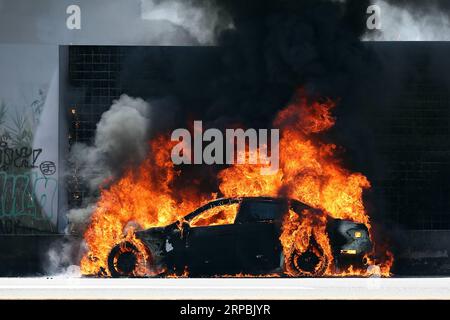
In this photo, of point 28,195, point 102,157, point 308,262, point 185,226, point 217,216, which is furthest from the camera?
point 28,195

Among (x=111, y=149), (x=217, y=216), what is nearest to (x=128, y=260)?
Result: (x=217, y=216)

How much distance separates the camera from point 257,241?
1656 centimetres

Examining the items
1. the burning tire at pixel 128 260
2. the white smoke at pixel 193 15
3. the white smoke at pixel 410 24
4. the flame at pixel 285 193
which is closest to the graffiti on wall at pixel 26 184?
the flame at pixel 285 193

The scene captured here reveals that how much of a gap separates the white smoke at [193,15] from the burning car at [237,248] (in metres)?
4.56

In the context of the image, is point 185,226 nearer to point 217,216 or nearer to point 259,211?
point 217,216

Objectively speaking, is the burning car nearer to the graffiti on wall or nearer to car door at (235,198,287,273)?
car door at (235,198,287,273)

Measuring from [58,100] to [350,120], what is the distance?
5.79 m

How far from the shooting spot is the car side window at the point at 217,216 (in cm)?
1675

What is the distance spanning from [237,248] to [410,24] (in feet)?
21.7

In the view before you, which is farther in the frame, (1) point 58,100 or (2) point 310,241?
(1) point 58,100

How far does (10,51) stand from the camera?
20.4 m

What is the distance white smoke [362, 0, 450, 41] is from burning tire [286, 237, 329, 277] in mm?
5256
